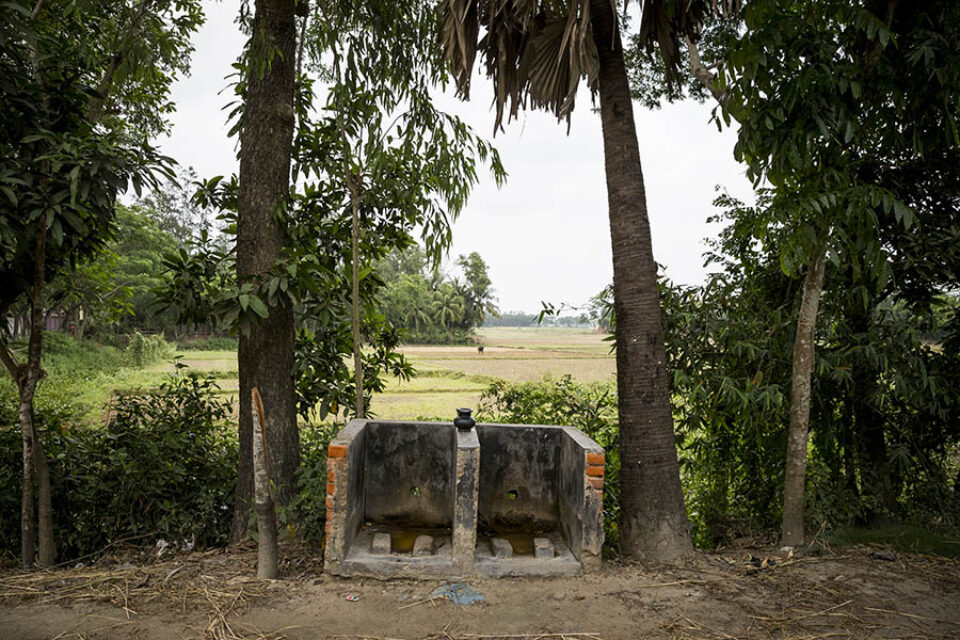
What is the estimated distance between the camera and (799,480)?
4203 millimetres

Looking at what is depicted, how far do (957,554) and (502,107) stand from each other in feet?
15.1

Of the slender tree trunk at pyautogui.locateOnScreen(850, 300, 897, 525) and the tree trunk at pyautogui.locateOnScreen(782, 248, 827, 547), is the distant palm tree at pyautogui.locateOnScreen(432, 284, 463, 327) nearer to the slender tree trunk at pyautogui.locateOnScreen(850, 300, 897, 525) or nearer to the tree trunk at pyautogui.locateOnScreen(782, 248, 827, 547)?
the slender tree trunk at pyautogui.locateOnScreen(850, 300, 897, 525)

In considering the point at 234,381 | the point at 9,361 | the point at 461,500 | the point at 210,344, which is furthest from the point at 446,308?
the point at 461,500

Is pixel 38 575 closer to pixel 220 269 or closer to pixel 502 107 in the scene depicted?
pixel 220 269

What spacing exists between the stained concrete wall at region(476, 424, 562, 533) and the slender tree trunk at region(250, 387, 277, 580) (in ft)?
5.63

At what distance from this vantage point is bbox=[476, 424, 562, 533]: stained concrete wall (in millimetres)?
4656

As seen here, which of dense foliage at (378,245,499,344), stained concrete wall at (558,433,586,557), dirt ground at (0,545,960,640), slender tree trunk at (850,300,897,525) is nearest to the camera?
dirt ground at (0,545,960,640)

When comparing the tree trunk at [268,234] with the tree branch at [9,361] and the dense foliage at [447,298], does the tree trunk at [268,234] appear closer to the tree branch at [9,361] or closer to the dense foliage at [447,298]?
the tree branch at [9,361]

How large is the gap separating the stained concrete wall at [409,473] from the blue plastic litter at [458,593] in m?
1.09

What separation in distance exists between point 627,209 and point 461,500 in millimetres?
2327

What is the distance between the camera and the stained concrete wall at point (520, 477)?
15.3 ft

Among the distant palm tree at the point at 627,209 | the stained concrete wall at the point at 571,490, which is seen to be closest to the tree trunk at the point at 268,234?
the distant palm tree at the point at 627,209

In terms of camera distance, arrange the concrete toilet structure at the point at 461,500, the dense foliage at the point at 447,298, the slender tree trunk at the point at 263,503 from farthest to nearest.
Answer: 1. the dense foliage at the point at 447,298
2. the concrete toilet structure at the point at 461,500
3. the slender tree trunk at the point at 263,503

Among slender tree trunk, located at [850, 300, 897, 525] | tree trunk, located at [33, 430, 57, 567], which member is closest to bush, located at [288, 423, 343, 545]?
tree trunk, located at [33, 430, 57, 567]
